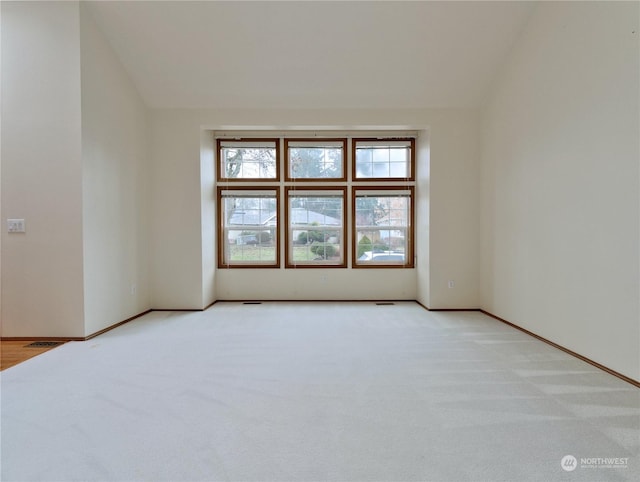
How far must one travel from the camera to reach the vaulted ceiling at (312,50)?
3705 mm

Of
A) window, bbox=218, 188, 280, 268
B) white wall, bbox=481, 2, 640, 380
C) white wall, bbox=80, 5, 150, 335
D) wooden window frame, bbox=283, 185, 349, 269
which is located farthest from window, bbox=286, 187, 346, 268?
white wall, bbox=481, 2, 640, 380

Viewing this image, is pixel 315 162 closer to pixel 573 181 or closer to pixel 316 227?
pixel 316 227

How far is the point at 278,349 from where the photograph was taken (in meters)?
3.22

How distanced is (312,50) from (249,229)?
8.87 feet

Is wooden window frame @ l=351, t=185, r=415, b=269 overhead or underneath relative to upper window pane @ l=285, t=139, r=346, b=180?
underneath

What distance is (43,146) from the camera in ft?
11.4

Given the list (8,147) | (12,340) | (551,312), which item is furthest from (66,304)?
(551,312)

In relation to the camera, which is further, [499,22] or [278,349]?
[499,22]

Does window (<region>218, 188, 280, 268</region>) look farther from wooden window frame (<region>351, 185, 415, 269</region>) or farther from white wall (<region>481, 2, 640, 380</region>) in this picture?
white wall (<region>481, 2, 640, 380</region>)

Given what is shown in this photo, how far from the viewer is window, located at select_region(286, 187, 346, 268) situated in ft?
18.2

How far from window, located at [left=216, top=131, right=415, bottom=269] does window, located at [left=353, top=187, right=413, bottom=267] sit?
2 cm

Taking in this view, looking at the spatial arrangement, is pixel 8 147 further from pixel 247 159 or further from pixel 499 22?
pixel 499 22

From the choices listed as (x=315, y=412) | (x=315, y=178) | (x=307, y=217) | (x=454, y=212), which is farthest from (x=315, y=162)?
(x=315, y=412)

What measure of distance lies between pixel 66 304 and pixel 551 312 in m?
4.70
